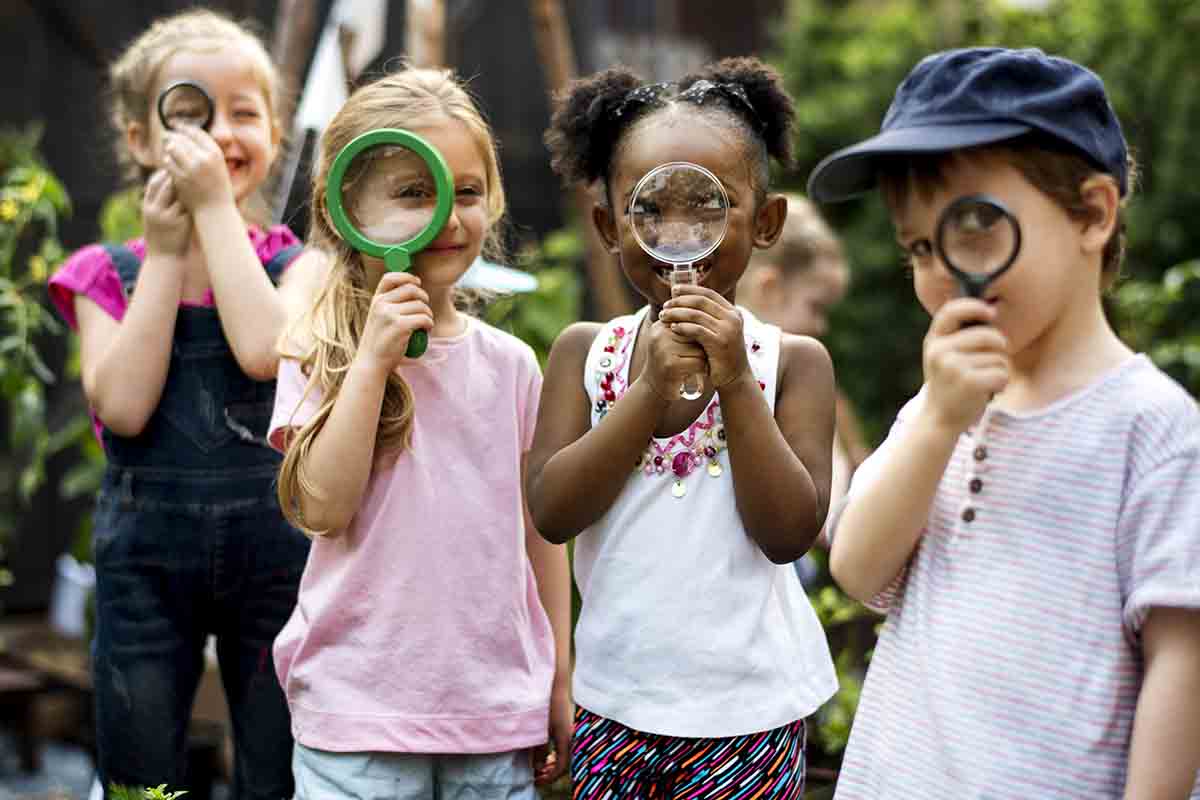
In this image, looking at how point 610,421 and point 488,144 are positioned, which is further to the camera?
point 488,144

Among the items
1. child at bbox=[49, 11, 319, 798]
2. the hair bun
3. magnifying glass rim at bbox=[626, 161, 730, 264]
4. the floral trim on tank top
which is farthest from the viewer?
child at bbox=[49, 11, 319, 798]

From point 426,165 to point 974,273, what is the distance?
104 centimetres

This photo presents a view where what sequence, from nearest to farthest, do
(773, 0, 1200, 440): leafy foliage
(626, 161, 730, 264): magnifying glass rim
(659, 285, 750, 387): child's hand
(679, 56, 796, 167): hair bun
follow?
(659, 285, 750, 387): child's hand, (626, 161, 730, 264): magnifying glass rim, (679, 56, 796, 167): hair bun, (773, 0, 1200, 440): leafy foliage

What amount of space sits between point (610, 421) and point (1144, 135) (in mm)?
6382

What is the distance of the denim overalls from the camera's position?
2.97 meters

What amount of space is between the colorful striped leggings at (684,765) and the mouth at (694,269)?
74cm

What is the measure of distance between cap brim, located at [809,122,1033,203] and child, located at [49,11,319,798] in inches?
51.4

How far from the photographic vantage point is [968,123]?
1926 mm

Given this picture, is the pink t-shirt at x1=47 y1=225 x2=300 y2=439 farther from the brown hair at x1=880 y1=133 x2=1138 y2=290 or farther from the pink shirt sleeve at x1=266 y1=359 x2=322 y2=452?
the brown hair at x1=880 y1=133 x2=1138 y2=290

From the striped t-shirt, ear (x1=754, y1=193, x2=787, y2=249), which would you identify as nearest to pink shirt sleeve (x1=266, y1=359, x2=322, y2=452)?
ear (x1=754, y1=193, x2=787, y2=249)

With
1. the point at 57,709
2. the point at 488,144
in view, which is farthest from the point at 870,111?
the point at 488,144

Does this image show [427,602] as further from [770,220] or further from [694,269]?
[770,220]

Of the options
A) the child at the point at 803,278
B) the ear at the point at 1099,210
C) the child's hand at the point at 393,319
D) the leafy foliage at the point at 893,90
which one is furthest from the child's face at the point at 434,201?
the leafy foliage at the point at 893,90

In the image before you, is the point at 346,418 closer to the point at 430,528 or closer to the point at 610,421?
the point at 430,528
